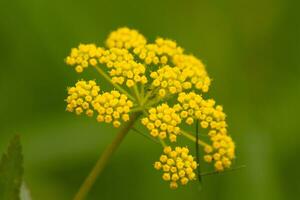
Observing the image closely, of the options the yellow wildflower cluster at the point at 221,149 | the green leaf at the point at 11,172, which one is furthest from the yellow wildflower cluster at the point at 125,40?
the green leaf at the point at 11,172

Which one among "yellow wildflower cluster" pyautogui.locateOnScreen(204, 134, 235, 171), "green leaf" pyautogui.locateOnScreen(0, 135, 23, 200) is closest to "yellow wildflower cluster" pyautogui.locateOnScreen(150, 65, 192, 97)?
"yellow wildflower cluster" pyautogui.locateOnScreen(204, 134, 235, 171)

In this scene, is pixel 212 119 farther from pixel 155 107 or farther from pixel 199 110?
pixel 155 107

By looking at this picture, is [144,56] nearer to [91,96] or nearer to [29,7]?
[91,96]

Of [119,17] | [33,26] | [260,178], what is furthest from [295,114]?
[33,26]

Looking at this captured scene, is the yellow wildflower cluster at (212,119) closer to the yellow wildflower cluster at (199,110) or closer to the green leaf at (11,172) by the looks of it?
the yellow wildflower cluster at (199,110)

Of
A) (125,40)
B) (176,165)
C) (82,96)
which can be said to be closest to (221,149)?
(176,165)

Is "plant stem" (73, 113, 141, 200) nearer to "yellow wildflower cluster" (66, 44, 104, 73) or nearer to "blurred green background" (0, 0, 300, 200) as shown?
"yellow wildflower cluster" (66, 44, 104, 73)
